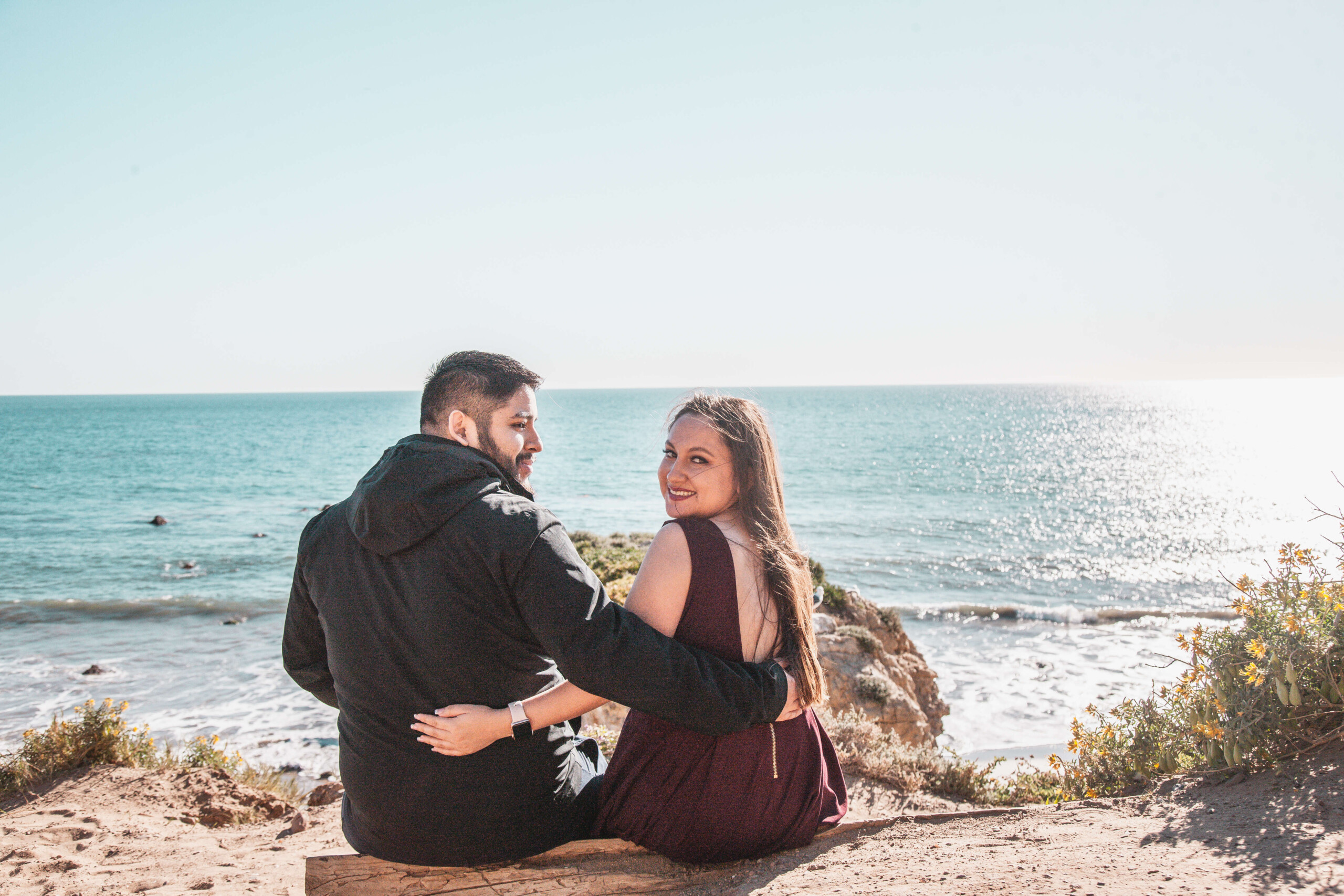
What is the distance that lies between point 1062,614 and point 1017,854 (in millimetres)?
18578

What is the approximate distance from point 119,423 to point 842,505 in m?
108

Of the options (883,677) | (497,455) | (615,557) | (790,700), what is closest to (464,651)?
(497,455)

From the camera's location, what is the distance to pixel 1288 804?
2.96 m

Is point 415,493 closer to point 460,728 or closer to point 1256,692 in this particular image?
point 460,728

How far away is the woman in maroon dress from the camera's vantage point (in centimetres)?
278

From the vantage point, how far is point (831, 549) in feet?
88.2

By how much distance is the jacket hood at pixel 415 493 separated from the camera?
242 cm

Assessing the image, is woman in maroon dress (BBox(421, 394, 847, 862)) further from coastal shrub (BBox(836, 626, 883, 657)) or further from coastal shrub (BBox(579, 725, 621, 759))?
coastal shrub (BBox(836, 626, 883, 657))

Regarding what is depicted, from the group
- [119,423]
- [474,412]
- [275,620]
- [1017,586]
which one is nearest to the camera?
[474,412]

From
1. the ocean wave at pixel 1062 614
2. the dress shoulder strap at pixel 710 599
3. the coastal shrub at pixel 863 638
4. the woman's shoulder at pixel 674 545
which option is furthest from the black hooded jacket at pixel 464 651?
the ocean wave at pixel 1062 614

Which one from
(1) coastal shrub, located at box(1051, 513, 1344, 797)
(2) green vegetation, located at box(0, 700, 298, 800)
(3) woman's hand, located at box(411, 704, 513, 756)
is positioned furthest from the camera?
(2) green vegetation, located at box(0, 700, 298, 800)

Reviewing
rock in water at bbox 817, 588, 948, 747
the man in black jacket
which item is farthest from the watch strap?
rock in water at bbox 817, 588, 948, 747

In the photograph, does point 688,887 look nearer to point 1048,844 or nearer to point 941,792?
point 1048,844

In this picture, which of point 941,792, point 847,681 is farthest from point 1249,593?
point 847,681
